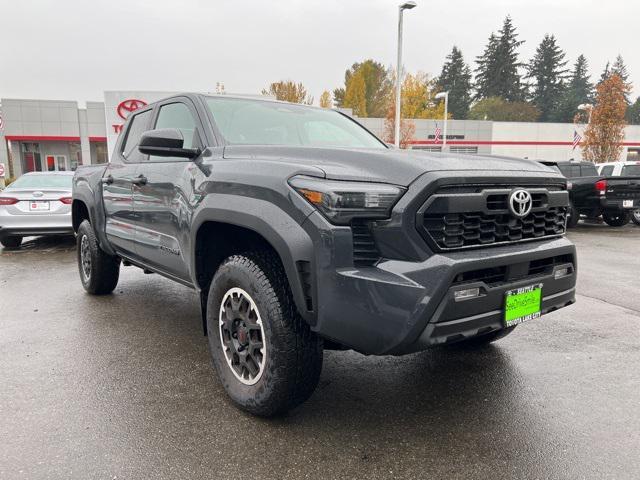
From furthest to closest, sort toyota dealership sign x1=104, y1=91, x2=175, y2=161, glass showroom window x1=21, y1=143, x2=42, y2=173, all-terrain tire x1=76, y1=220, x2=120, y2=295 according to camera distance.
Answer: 1. glass showroom window x1=21, y1=143, x2=42, y2=173
2. toyota dealership sign x1=104, y1=91, x2=175, y2=161
3. all-terrain tire x1=76, y1=220, x2=120, y2=295

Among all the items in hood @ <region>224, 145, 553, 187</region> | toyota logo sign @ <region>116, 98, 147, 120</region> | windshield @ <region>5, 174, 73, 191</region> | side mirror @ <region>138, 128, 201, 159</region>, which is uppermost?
toyota logo sign @ <region>116, 98, 147, 120</region>

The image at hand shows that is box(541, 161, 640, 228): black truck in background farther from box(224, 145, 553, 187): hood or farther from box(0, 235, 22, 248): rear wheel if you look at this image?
box(0, 235, 22, 248): rear wheel

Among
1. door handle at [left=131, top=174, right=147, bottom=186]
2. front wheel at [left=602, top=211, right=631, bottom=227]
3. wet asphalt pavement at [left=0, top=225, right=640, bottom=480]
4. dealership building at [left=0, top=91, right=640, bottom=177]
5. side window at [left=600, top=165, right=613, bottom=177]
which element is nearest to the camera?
wet asphalt pavement at [left=0, top=225, right=640, bottom=480]

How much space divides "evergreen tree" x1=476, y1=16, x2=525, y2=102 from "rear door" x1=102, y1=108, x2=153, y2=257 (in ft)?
259

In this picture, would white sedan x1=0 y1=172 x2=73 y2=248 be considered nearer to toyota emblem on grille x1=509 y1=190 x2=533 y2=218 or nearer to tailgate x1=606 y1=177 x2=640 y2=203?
toyota emblem on grille x1=509 y1=190 x2=533 y2=218

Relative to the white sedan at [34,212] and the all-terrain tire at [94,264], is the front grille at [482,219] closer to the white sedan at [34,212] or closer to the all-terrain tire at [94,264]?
the all-terrain tire at [94,264]

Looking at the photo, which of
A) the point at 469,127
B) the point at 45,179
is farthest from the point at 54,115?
the point at 469,127

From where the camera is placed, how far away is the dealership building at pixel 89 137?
107 ft

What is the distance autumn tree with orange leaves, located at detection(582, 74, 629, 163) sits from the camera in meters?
23.0

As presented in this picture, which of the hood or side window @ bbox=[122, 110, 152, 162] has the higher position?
side window @ bbox=[122, 110, 152, 162]

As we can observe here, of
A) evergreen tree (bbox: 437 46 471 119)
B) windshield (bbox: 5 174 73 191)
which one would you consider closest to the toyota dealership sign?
windshield (bbox: 5 174 73 191)

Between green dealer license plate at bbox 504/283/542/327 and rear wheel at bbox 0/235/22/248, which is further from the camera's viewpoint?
rear wheel at bbox 0/235/22/248

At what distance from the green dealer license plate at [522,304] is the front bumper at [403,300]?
6 centimetres

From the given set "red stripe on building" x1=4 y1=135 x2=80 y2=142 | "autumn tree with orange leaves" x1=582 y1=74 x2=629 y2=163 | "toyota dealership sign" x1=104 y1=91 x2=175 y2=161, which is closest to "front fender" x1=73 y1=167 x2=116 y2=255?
"toyota dealership sign" x1=104 y1=91 x2=175 y2=161
